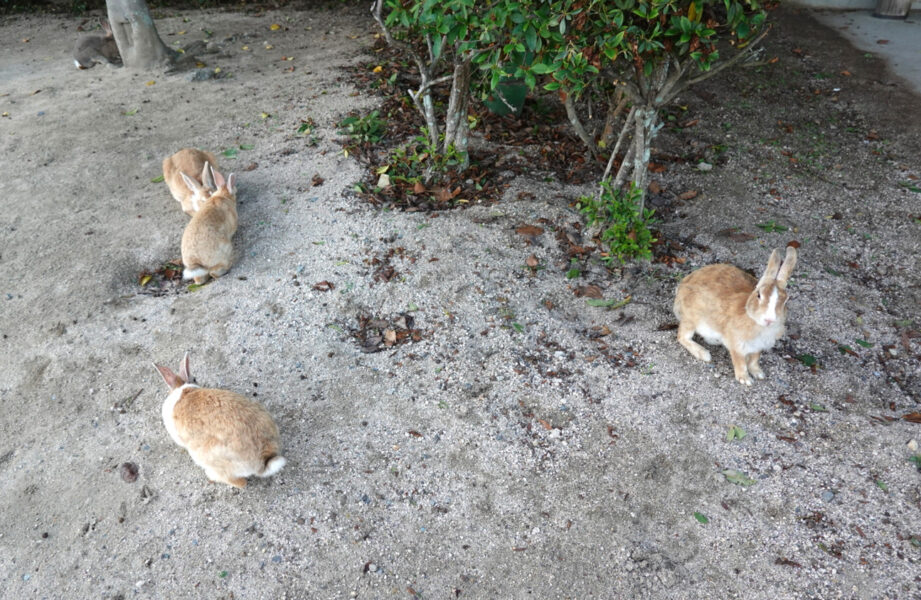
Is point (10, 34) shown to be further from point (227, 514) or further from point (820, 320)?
point (820, 320)

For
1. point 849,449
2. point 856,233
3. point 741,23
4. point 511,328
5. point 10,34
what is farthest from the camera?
point 10,34

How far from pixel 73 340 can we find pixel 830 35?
37.8 ft

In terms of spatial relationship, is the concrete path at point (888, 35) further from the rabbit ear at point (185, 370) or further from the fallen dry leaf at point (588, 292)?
the rabbit ear at point (185, 370)

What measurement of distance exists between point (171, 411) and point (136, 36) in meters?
7.23

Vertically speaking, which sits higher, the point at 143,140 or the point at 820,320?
the point at 143,140

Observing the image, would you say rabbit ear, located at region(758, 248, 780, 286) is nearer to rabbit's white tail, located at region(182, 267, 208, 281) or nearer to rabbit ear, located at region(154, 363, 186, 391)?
rabbit ear, located at region(154, 363, 186, 391)

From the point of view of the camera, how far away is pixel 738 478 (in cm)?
372

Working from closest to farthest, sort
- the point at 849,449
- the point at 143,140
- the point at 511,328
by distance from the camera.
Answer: the point at 849,449, the point at 511,328, the point at 143,140

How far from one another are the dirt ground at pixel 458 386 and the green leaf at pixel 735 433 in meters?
0.05

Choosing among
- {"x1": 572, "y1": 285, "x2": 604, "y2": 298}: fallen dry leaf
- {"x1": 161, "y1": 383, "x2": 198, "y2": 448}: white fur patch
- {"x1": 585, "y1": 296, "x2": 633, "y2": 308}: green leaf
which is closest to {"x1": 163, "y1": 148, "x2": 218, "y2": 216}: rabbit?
{"x1": 161, "y1": 383, "x2": 198, "y2": 448}: white fur patch

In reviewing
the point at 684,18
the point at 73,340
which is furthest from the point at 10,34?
the point at 684,18

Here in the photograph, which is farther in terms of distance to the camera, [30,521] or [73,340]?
[73,340]

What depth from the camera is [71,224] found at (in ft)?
19.7

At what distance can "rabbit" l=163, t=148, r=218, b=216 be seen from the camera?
5719mm
